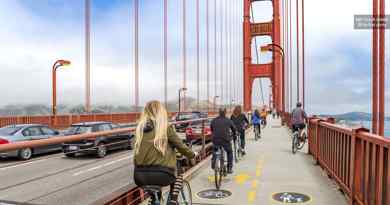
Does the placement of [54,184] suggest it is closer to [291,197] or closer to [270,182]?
[291,197]

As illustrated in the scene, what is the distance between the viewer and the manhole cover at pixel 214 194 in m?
5.67

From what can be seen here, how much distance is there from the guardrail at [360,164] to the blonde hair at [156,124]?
2.03m

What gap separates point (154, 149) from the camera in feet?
10.7

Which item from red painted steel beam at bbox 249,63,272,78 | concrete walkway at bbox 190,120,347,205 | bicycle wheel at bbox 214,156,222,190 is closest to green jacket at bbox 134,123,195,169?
concrete walkway at bbox 190,120,347,205

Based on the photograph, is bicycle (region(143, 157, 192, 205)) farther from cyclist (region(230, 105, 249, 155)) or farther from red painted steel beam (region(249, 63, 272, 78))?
red painted steel beam (region(249, 63, 272, 78))

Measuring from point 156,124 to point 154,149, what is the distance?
22cm

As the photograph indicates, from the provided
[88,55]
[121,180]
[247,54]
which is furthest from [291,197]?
[247,54]

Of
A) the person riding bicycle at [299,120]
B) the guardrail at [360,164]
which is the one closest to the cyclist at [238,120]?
the person riding bicycle at [299,120]

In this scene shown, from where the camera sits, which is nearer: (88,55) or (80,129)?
(80,129)

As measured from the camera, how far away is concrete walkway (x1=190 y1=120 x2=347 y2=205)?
18.0ft

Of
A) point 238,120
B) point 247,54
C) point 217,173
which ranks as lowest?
point 217,173

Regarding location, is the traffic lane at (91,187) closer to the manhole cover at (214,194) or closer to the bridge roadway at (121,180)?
the bridge roadway at (121,180)

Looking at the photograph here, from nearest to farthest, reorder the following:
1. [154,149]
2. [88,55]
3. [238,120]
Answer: [154,149], [238,120], [88,55]

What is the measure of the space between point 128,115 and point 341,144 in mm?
24648
